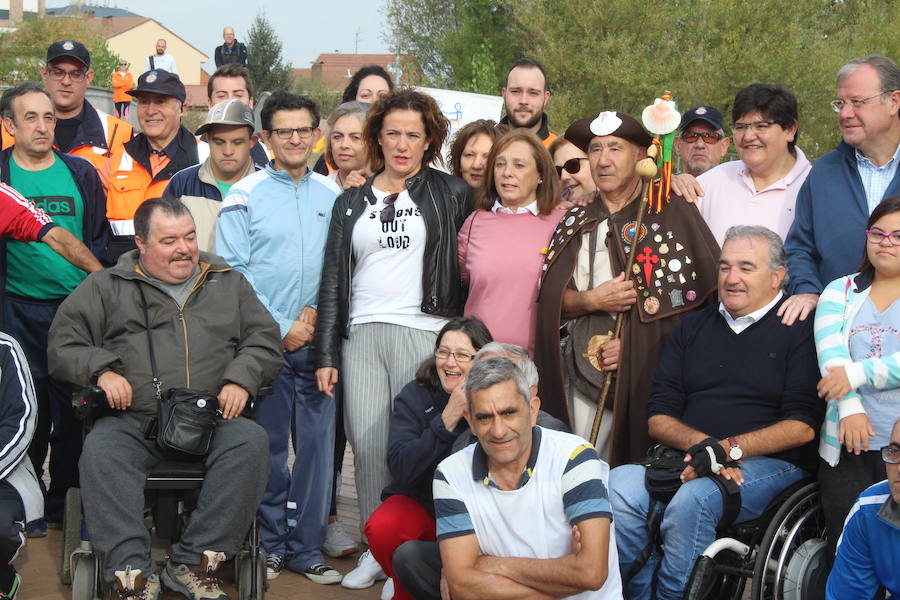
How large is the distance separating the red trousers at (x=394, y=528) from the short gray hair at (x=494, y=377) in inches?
35.6

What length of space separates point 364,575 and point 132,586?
1.17 metres

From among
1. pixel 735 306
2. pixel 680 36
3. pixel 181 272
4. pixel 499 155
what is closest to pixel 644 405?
pixel 735 306

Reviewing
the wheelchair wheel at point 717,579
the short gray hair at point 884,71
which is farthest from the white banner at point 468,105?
the wheelchair wheel at point 717,579

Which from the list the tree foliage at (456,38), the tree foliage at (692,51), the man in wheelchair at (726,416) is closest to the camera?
the man in wheelchair at (726,416)

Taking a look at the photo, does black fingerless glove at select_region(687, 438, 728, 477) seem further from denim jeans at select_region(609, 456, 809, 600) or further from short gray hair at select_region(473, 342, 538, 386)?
short gray hair at select_region(473, 342, 538, 386)

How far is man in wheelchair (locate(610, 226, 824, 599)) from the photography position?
13.3 feet

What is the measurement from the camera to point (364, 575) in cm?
510

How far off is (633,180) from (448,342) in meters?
1.14

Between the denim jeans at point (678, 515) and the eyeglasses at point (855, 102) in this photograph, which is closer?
the denim jeans at point (678, 515)

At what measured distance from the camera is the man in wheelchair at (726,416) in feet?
13.3

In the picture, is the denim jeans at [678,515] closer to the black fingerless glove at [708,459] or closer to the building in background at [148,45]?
the black fingerless glove at [708,459]

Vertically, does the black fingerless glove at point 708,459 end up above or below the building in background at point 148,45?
below

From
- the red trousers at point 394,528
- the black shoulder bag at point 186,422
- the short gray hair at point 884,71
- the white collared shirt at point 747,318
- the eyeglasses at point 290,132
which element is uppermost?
the short gray hair at point 884,71

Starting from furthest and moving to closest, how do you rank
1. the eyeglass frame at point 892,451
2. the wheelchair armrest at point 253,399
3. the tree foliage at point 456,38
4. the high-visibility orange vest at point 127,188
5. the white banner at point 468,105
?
the tree foliage at point 456,38, the white banner at point 468,105, the high-visibility orange vest at point 127,188, the wheelchair armrest at point 253,399, the eyeglass frame at point 892,451
